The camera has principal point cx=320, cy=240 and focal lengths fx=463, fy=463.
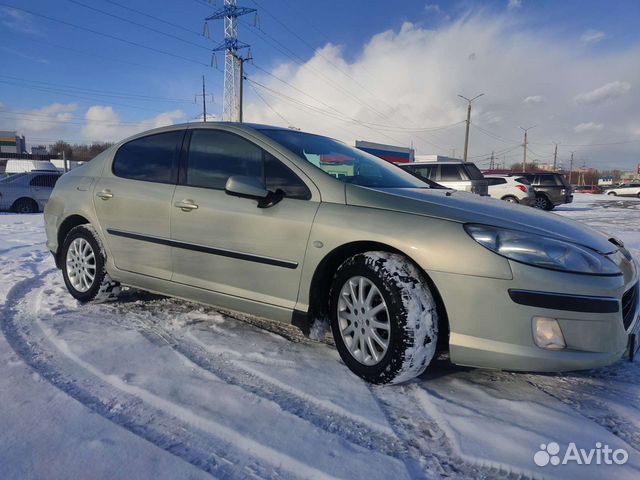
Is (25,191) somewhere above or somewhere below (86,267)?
above

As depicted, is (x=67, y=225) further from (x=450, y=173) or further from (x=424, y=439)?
(x=450, y=173)

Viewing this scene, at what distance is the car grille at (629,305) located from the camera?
7.57 ft

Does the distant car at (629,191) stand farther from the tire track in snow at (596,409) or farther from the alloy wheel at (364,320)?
the alloy wheel at (364,320)

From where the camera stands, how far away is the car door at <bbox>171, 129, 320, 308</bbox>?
2727mm

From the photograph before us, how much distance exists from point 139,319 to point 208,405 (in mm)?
1538

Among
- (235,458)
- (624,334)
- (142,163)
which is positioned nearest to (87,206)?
(142,163)

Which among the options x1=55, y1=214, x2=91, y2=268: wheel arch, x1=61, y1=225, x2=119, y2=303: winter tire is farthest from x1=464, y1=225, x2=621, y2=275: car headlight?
x1=55, y1=214, x2=91, y2=268: wheel arch

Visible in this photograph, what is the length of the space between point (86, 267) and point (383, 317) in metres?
2.70

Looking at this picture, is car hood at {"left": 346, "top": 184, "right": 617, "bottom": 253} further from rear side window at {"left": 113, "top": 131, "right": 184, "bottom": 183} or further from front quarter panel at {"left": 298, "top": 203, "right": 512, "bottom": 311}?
rear side window at {"left": 113, "top": 131, "right": 184, "bottom": 183}

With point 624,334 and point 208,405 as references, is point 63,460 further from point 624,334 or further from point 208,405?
point 624,334

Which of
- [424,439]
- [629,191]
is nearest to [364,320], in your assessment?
[424,439]

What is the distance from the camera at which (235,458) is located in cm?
180

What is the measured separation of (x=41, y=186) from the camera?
41.9 ft

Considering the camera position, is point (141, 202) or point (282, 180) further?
point (141, 202)
